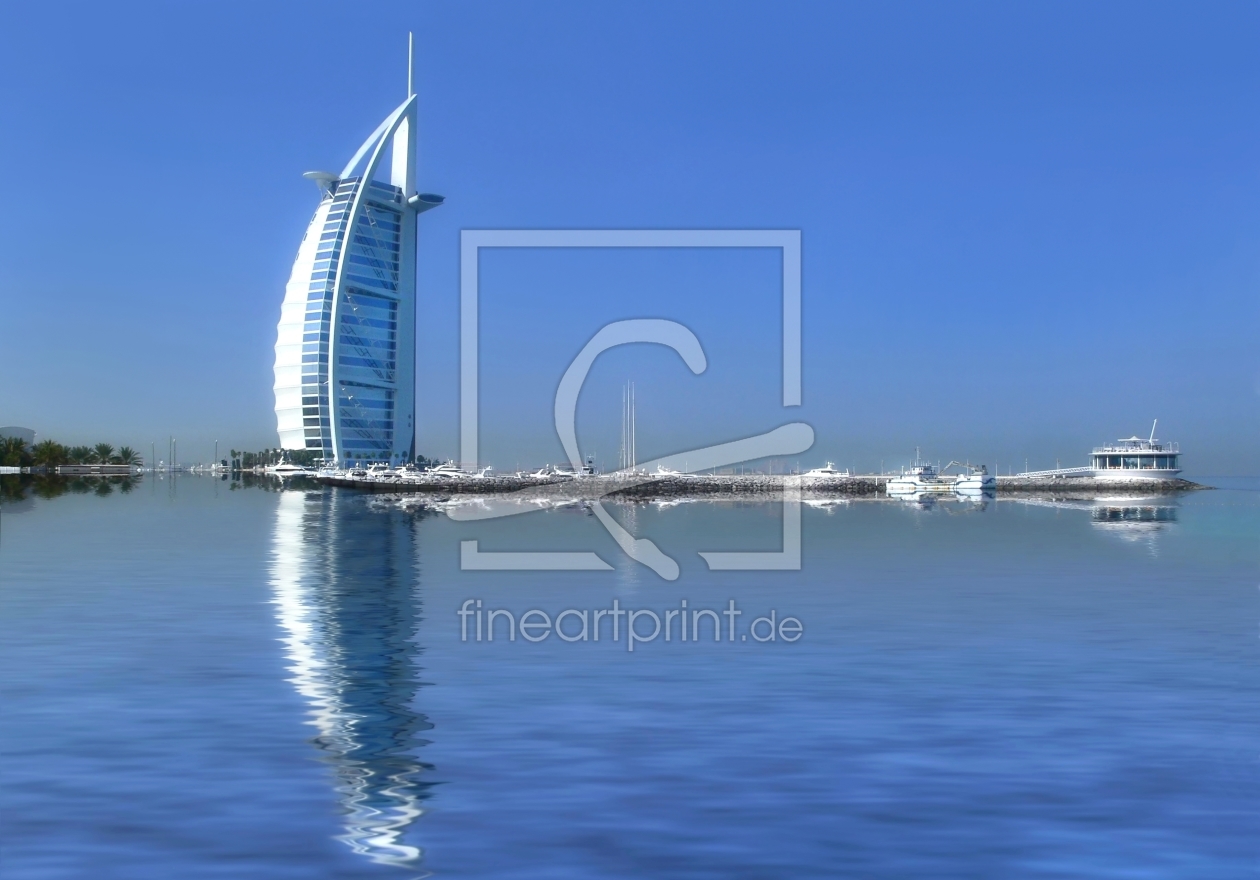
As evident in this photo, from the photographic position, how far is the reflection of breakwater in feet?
462

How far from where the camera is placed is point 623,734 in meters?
15.6

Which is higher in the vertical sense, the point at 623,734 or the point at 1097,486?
the point at 1097,486

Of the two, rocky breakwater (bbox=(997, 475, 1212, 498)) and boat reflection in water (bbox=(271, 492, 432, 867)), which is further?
rocky breakwater (bbox=(997, 475, 1212, 498))

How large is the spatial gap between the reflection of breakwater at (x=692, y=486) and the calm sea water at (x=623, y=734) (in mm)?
91598

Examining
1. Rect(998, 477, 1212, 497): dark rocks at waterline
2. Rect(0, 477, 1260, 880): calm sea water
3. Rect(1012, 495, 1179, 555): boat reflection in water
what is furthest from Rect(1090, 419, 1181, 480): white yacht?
Rect(0, 477, 1260, 880): calm sea water

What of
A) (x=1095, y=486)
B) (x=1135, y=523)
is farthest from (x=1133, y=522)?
(x=1095, y=486)

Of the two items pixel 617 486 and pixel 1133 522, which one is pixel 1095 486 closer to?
pixel 617 486

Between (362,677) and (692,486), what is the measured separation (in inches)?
5593

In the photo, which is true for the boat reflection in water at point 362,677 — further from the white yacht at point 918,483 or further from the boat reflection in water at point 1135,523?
the white yacht at point 918,483

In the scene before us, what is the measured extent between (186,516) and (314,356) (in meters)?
125

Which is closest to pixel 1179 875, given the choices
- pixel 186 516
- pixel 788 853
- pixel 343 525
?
pixel 788 853

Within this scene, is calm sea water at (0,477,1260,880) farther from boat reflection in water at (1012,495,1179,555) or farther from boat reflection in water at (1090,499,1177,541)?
boat reflection in water at (1090,499,1177,541)

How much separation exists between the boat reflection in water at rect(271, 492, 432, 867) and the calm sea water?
75 millimetres

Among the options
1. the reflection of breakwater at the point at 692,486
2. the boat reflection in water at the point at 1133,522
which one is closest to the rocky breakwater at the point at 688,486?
the reflection of breakwater at the point at 692,486
